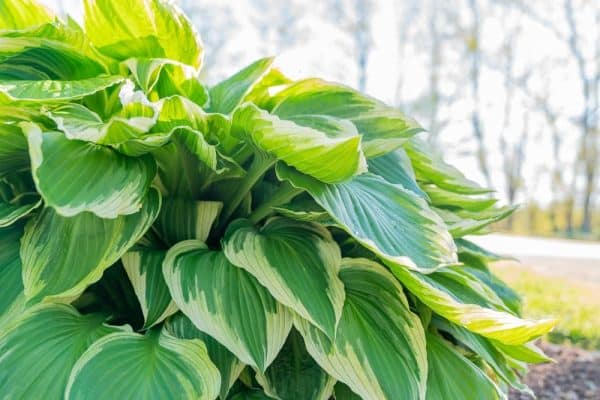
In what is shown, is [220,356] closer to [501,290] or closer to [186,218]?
[186,218]

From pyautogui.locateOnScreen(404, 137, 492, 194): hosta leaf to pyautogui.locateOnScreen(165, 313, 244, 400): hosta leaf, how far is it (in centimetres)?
53

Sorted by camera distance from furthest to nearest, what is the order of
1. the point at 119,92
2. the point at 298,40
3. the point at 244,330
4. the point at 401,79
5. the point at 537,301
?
the point at 401,79 < the point at 298,40 < the point at 537,301 < the point at 119,92 < the point at 244,330

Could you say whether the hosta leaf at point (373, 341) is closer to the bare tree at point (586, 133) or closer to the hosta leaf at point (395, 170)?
the hosta leaf at point (395, 170)

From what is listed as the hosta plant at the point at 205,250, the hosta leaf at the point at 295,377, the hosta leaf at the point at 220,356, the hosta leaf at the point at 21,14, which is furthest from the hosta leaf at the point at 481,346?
the hosta leaf at the point at 21,14

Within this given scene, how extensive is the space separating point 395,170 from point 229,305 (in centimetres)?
39

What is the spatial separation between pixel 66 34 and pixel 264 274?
554 mm

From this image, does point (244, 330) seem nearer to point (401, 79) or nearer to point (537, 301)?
point (537, 301)

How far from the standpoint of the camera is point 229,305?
2.48 feet

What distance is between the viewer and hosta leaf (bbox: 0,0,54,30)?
1.01 meters

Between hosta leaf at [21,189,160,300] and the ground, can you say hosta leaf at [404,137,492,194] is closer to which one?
the ground

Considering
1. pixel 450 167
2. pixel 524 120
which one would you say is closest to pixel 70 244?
pixel 450 167

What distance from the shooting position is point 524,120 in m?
17.4

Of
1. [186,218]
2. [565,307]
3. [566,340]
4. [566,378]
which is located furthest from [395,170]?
[565,307]

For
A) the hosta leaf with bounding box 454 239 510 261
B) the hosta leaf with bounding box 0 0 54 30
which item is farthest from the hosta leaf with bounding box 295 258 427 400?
the hosta leaf with bounding box 0 0 54 30
